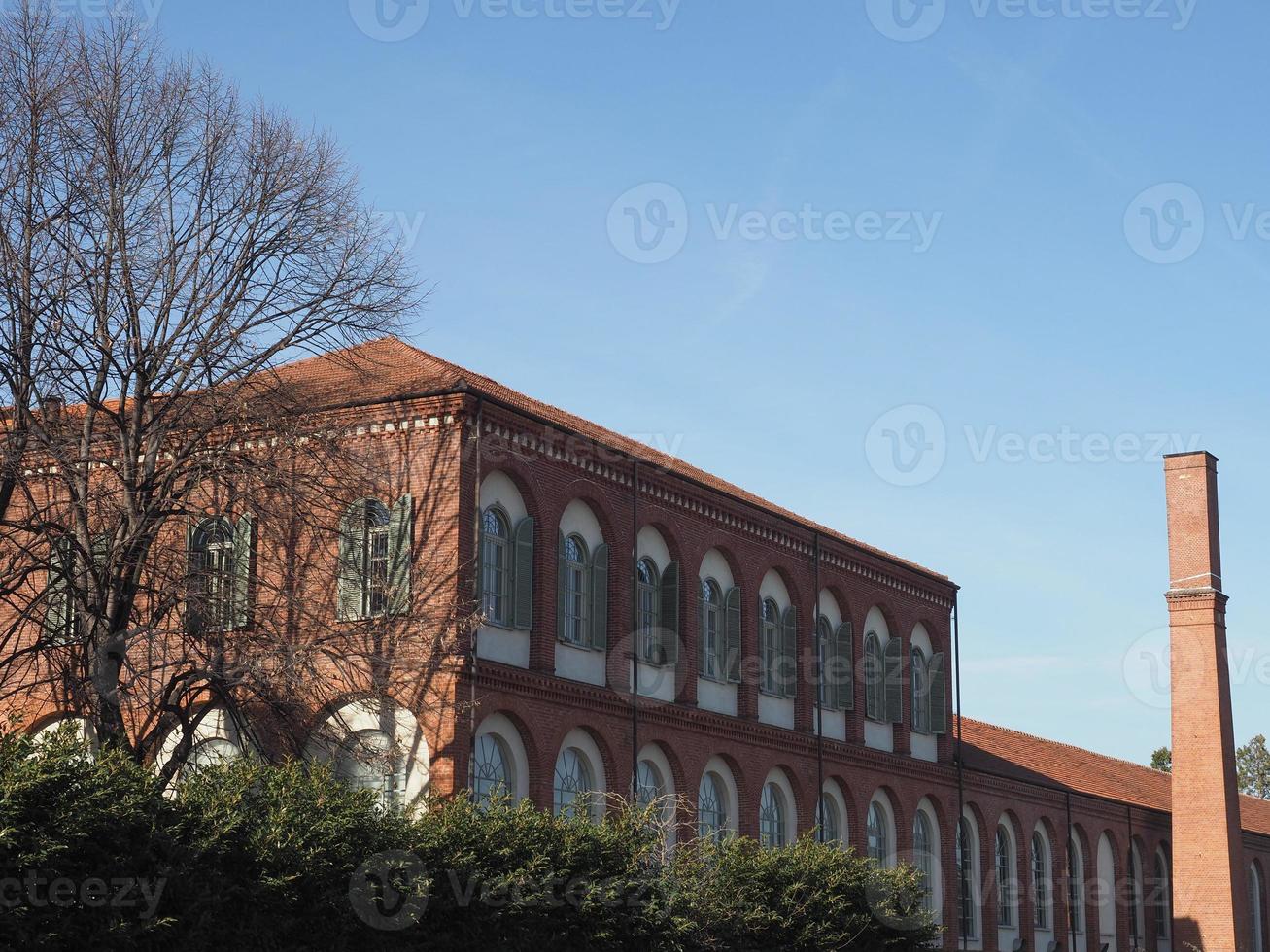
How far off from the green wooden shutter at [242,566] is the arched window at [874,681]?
616 inches

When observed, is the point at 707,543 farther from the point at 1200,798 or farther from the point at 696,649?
the point at 1200,798

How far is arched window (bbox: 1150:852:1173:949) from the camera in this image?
48.9 m

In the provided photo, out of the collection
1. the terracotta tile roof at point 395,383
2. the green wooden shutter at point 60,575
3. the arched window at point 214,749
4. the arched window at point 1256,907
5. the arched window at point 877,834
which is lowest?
the arched window at point 1256,907

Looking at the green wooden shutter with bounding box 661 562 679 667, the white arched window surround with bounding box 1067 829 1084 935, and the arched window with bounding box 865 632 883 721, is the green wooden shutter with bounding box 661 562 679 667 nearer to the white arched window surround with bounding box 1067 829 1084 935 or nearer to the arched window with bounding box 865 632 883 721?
the arched window with bounding box 865 632 883 721

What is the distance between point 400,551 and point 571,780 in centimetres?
A: 482

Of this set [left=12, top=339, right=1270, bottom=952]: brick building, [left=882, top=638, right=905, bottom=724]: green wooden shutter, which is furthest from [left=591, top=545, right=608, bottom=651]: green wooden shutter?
[left=882, top=638, right=905, bottom=724]: green wooden shutter

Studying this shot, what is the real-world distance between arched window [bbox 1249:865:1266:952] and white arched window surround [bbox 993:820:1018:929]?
63.5 feet

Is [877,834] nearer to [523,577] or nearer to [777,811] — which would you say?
[777,811]

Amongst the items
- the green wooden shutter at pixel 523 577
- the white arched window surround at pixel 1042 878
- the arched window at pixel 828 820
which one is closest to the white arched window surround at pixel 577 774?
the green wooden shutter at pixel 523 577

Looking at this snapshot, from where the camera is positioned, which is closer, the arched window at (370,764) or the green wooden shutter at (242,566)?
the arched window at (370,764)

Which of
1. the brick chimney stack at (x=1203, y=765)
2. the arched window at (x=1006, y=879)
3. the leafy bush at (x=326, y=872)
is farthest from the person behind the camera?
the brick chimney stack at (x=1203, y=765)

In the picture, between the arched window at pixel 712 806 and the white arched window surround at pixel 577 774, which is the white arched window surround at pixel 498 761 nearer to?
the white arched window surround at pixel 577 774

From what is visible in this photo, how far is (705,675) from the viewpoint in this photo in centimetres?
2983

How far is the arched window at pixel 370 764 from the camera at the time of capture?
22.4m
